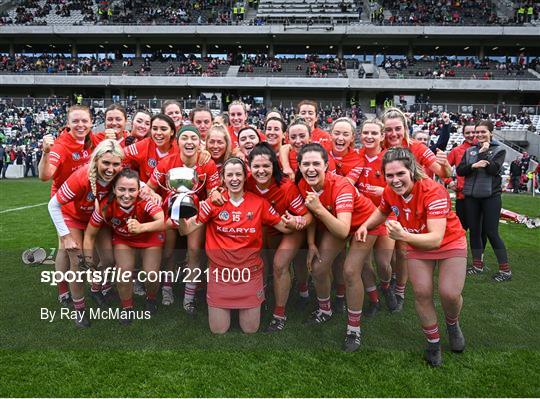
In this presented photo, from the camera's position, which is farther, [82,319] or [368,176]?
[368,176]

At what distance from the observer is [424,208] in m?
3.14

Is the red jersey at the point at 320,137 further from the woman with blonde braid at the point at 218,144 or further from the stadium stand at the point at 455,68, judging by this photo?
the stadium stand at the point at 455,68

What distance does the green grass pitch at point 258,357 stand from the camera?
9.30ft

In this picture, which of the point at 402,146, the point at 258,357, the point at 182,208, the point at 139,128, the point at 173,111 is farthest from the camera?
the point at 173,111

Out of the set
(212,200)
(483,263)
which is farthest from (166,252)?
(483,263)

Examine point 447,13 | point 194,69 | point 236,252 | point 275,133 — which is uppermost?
point 447,13

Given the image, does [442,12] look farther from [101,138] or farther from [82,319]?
[82,319]

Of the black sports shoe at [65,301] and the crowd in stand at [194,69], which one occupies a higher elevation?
the crowd in stand at [194,69]

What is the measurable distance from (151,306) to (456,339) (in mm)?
2781

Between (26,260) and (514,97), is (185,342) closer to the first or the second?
(26,260)

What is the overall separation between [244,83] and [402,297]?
92.1 ft

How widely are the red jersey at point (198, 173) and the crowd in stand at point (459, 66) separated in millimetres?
29251

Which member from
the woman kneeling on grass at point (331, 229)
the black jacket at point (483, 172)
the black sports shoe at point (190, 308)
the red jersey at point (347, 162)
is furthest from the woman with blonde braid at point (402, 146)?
the black sports shoe at point (190, 308)

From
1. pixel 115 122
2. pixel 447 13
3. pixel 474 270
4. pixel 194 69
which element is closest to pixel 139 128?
pixel 115 122
